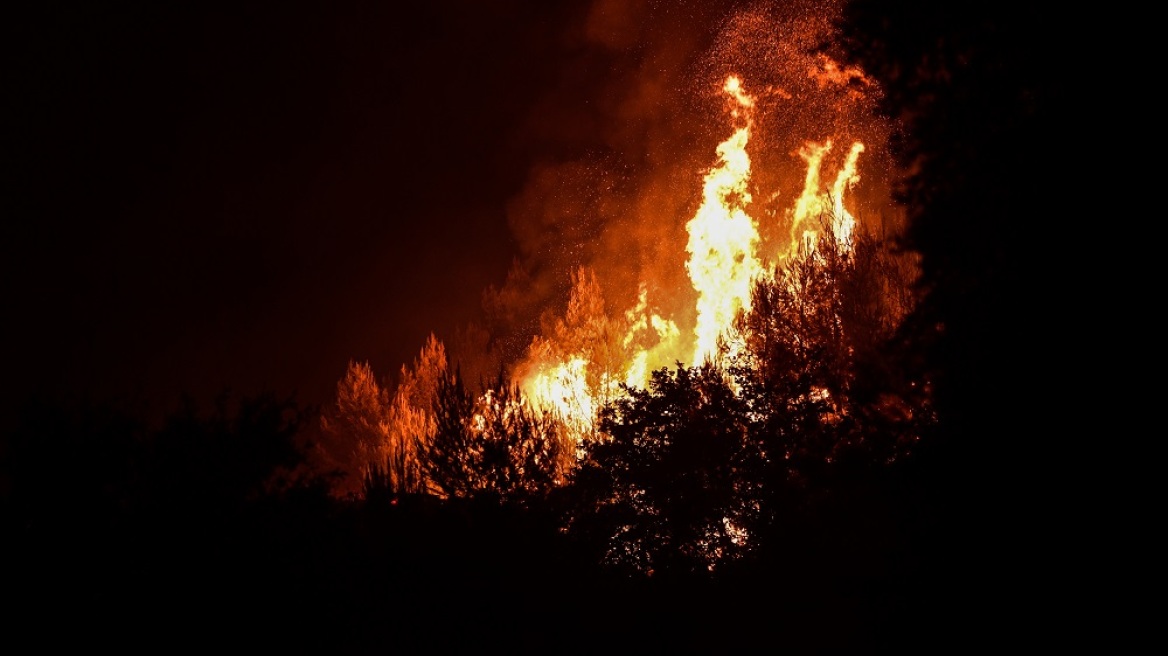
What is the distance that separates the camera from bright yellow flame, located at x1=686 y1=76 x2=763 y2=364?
32.3 metres

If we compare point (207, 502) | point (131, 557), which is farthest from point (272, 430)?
point (131, 557)

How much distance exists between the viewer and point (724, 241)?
32.9 meters

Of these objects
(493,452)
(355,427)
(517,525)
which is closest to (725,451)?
(517,525)

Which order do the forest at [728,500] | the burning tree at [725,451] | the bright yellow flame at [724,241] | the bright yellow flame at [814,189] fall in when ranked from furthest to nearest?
the bright yellow flame at [724,241], the bright yellow flame at [814,189], the burning tree at [725,451], the forest at [728,500]

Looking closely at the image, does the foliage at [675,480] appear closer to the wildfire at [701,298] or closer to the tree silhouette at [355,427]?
the wildfire at [701,298]

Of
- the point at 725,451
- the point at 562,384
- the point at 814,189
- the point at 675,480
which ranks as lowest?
the point at 675,480

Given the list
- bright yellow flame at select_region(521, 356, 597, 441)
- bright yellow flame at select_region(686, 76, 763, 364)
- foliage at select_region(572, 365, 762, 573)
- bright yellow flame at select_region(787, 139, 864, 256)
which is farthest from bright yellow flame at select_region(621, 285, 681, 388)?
foliage at select_region(572, 365, 762, 573)

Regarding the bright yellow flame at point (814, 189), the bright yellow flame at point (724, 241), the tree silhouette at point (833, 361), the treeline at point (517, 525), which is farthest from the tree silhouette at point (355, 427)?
the treeline at point (517, 525)

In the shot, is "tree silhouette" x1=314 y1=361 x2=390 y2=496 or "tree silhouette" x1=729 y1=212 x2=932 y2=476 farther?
"tree silhouette" x1=314 y1=361 x2=390 y2=496

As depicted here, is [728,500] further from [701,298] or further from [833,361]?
[701,298]

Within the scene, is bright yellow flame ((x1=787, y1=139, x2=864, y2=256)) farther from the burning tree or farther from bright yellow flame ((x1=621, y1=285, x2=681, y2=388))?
the burning tree

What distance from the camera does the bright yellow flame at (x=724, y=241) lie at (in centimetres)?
3231

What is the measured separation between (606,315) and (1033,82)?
33758 mm

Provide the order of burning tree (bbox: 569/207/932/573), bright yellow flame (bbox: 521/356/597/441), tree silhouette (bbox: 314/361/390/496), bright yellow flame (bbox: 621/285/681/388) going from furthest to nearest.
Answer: tree silhouette (bbox: 314/361/390/496) < bright yellow flame (bbox: 621/285/681/388) < bright yellow flame (bbox: 521/356/597/441) < burning tree (bbox: 569/207/932/573)
